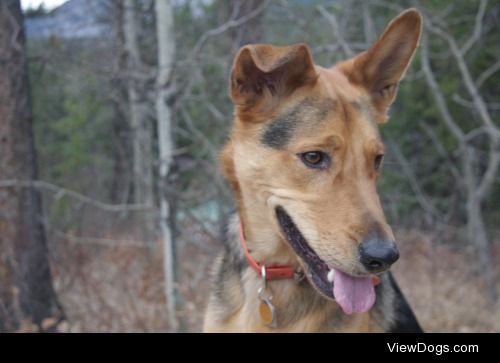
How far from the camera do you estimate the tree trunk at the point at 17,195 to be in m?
6.24

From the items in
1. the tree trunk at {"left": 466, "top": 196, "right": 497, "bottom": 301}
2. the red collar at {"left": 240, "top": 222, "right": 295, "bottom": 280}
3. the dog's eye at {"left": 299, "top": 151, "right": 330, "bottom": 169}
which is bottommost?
the tree trunk at {"left": 466, "top": 196, "right": 497, "bottom": 301}

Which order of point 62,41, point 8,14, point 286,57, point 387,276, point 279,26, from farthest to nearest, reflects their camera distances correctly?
point 279,26 < point 62,41 < point 8,14 < point 387,276 < point 286,57

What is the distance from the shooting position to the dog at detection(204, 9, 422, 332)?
307 cm

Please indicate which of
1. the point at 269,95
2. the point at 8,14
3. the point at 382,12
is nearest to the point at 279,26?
the point at 382,12

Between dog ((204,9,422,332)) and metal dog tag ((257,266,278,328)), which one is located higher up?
dog ((204,9,422,332))

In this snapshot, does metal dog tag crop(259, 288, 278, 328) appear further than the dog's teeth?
Yes

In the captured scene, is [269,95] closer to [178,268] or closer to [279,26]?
[178,268]

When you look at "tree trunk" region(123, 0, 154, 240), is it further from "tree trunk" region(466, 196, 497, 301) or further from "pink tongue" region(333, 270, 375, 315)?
"tree trunk" region(466, 196, 497, 301)

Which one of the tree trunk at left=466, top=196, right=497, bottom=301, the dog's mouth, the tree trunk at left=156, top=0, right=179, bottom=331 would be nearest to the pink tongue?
the dog's mouth

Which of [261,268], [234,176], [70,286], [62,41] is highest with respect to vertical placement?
[62,41]

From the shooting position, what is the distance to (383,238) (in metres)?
2.90

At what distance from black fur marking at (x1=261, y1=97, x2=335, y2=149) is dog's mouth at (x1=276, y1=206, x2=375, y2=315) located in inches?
16.7

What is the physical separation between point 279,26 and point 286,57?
7776 millimetres

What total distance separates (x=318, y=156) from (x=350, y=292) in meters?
0.76
